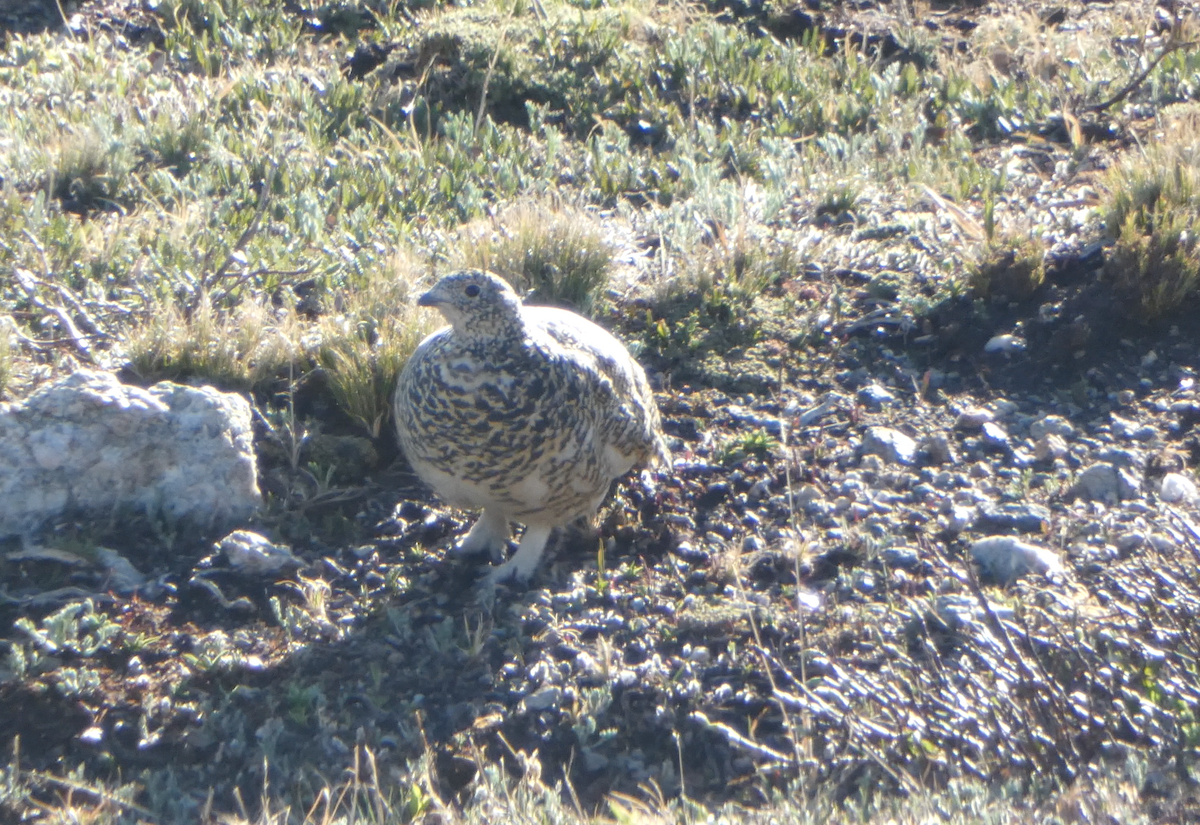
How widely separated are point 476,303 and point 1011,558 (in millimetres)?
1822

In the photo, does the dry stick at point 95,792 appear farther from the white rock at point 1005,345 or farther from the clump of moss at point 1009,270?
the clump of moss at point 1009,270

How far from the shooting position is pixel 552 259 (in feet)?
17.4

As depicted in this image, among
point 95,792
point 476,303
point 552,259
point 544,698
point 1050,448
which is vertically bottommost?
point 544,698

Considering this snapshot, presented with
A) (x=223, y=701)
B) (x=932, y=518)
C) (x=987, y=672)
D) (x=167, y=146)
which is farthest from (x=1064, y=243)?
(x=167, y=146)

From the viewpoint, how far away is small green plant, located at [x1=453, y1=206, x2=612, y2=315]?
5.30m

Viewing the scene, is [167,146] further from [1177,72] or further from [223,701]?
[1177,72]

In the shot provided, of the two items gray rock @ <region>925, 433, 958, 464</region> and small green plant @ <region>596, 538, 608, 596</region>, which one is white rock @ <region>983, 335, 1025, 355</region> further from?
small green plant @ <region>596, 538, 608, 596</region>

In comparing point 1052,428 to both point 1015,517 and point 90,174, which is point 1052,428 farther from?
point 90,174

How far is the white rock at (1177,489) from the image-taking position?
404 cm

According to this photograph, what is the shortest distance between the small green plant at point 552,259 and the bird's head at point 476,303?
164cm

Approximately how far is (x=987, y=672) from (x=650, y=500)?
157 cm

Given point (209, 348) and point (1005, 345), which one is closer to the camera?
point (209, 348)

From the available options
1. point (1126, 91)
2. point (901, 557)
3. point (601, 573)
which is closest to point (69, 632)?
point (601, 573)

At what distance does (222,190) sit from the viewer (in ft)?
20.3
